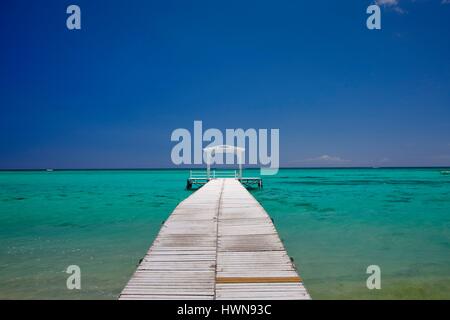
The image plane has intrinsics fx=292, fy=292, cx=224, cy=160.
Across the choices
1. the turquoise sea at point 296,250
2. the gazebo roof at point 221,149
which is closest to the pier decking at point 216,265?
the turquoise sea at point 296,250

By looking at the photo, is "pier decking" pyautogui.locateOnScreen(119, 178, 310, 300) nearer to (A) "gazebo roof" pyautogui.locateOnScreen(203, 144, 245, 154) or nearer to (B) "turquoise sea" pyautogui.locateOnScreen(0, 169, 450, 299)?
(B) "turquoise sea" pyautogui.locateOnScreen(0, 169, 450, 299)

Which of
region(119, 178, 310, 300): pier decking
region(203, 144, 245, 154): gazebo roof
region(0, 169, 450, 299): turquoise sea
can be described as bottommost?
region(0, 169, 450, 299): turquoise sea

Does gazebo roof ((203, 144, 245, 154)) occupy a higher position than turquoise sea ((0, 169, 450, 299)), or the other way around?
gazebo roof ((203, 144, 245, 154))

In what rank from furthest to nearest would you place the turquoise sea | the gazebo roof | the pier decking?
the gazebo roof, the turquoise sea, the pier decking

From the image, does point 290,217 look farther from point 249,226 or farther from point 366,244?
point 249,226

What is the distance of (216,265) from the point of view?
173 inches

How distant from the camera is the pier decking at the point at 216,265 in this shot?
3.54 m

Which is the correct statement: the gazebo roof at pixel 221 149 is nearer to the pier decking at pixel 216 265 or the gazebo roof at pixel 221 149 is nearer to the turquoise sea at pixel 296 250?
the turquoise sea at pixel 296 250

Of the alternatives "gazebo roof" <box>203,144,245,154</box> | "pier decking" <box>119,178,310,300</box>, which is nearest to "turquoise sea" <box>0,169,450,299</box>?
"pier decking" <box>119,178,310,300</box>

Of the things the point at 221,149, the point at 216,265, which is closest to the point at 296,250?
the point at 216,265

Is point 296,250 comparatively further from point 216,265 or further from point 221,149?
point 221,149

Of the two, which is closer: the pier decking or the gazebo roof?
the pier decking

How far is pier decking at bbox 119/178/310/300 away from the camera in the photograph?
354 centimetres
